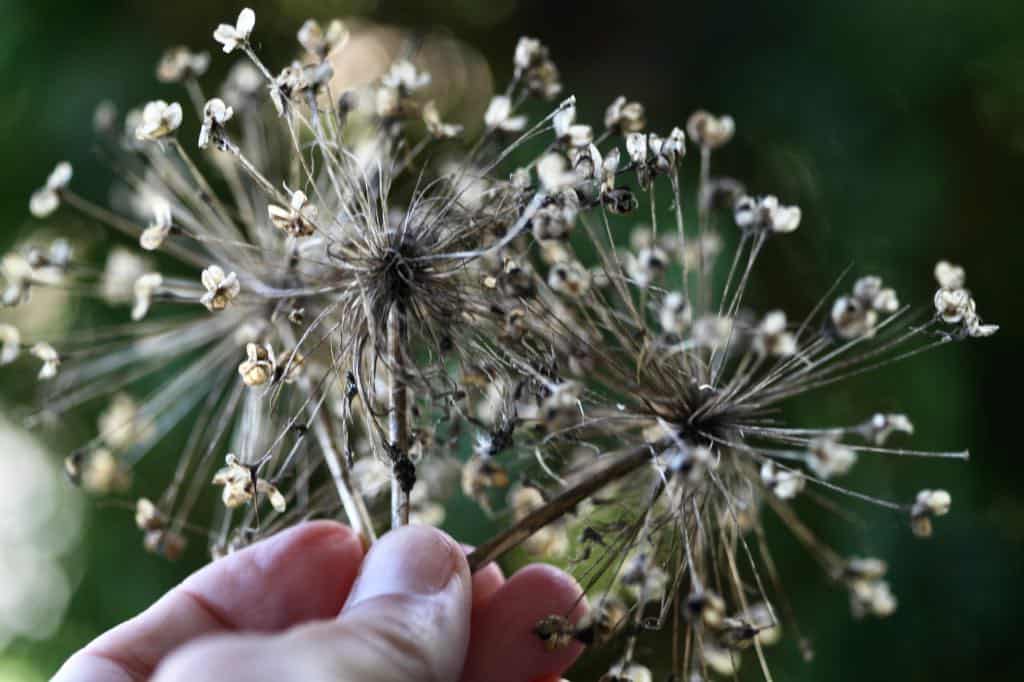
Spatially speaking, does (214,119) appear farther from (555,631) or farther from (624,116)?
(555,631)

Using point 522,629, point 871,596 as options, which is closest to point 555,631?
point 522,629

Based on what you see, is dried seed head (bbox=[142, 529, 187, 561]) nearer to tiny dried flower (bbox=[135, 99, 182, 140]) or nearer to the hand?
the hand

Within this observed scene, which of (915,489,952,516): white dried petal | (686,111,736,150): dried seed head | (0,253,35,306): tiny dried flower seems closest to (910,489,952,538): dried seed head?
(915,489,952,516): white dried petal

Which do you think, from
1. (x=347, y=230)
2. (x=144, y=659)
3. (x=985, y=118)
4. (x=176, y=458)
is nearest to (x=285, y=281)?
(x=347, y=230)

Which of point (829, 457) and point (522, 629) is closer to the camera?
point (829, 457)

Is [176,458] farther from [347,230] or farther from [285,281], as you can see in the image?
[347,230]

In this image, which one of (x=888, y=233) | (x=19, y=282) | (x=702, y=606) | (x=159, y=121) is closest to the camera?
(x=702, y=606)

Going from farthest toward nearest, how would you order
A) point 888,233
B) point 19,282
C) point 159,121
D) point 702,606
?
point 888,233
point 19,282
point 159,121
point 702,606

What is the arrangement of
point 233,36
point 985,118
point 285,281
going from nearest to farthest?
1. point 233,36
2. point 285,281
3. point 985,118
